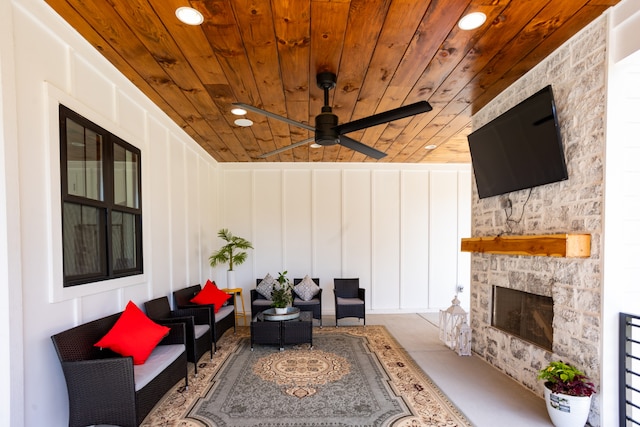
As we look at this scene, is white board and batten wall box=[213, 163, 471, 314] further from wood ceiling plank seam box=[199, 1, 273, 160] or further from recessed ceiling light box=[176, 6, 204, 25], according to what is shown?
recessed ceiling light box=[176, 6, 204, 25]

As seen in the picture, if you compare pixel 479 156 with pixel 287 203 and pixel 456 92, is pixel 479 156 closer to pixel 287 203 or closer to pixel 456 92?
pixel 456 92

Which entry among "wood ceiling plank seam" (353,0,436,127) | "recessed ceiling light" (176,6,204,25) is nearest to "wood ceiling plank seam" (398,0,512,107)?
"wood ceiling plank seam" (353,0,436,127)

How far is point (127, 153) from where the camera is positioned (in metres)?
3.39

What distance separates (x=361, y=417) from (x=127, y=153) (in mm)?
3298

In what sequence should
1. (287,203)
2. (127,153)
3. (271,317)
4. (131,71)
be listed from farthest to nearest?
(287,203) < (271,317) < (127,153) < (131,71)

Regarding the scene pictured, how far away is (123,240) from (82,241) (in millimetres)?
609

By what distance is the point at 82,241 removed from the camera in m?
2.69

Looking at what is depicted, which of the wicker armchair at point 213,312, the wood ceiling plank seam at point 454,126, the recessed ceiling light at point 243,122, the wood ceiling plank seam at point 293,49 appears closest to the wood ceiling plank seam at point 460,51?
the wood ceiling plank seam at point 454,126

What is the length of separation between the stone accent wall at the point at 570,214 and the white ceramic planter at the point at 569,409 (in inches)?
5.3

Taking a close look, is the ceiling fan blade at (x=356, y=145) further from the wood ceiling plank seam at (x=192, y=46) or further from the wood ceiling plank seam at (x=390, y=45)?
the wood ceiling plank seam at (x=192, y=46)

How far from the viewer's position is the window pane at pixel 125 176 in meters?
3.18

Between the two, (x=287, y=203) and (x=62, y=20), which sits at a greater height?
(x=62, y=20)

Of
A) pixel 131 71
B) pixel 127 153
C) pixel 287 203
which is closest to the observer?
pixel 131 71

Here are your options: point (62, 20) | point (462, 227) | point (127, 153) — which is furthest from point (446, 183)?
point (62, 20)
